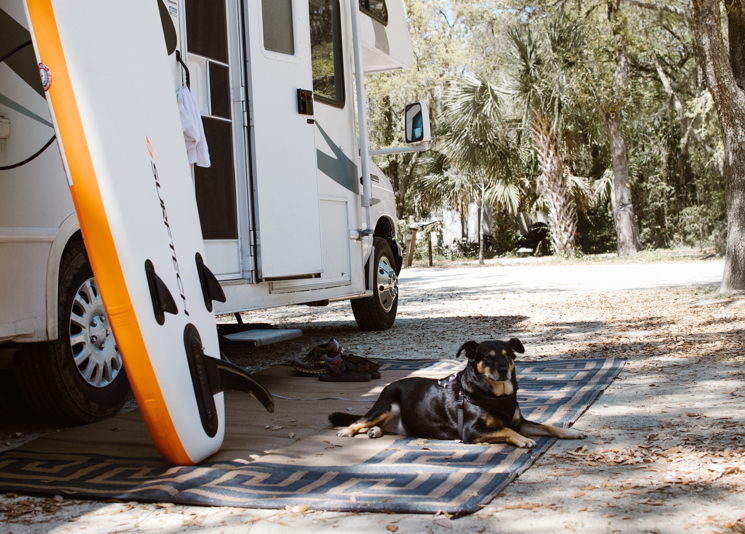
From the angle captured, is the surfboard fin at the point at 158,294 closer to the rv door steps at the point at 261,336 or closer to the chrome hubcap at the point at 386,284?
the rv door steps at the point at 261,336

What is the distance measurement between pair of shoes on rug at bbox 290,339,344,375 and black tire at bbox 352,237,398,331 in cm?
203

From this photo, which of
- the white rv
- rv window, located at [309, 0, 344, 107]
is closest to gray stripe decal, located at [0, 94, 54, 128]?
the white rv

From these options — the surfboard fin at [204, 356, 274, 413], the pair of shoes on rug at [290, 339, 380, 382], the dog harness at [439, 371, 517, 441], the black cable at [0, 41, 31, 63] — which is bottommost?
the pair of shoes on rug at [290, 339, 380, 382]

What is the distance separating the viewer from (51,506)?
284cm

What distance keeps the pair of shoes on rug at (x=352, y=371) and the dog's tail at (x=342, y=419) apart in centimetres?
135

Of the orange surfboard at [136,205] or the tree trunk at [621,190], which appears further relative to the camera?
the tree trunk at [621,190]

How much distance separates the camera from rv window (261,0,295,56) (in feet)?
17.4

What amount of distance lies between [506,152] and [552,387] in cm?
1498

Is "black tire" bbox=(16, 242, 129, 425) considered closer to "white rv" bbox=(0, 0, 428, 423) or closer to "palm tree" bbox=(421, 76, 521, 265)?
"white rv" bbox=(0, 0, 428, 423)

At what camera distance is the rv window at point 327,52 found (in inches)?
246

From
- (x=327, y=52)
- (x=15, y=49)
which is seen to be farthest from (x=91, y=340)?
(x=327, y=52)

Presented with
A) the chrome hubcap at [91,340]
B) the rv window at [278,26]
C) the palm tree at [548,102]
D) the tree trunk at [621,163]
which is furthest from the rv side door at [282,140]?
the tree trunk at [621,163]

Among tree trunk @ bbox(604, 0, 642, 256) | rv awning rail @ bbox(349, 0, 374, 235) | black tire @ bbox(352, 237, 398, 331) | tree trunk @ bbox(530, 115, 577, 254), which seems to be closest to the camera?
rv awning rail @ bbox(349, 0, 374, 235)

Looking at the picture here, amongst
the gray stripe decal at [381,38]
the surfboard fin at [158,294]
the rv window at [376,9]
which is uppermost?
the rv window at [376,9]
